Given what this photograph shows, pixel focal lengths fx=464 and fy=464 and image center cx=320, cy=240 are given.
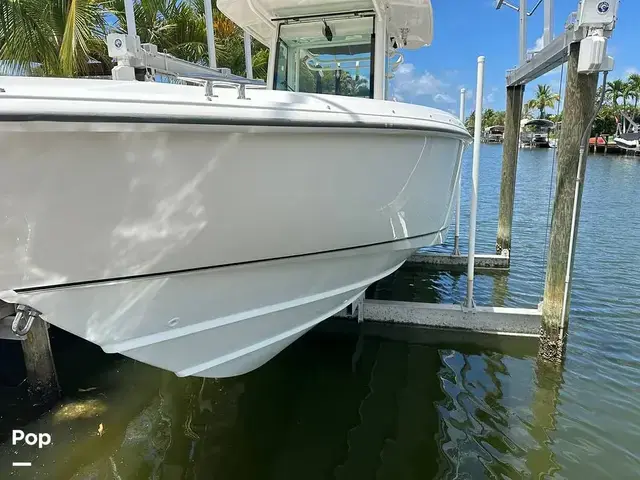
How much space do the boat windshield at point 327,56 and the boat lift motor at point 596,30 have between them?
1.81 metres

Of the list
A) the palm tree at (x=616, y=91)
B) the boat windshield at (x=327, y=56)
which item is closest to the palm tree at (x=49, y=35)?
the boat windshield at (x=327, y=56)

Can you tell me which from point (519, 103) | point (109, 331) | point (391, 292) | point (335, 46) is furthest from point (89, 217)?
point (519, 103)

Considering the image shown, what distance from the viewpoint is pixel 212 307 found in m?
2.71

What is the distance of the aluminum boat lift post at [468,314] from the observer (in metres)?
5.07

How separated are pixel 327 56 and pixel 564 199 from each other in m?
2.61

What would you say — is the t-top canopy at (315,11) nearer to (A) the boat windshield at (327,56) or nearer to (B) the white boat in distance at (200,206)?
(A) the boat windshield at (327,56)

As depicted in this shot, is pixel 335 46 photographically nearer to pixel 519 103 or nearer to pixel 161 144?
pixel 161 144

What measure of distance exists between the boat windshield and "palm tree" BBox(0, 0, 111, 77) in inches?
180

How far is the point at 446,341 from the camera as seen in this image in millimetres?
5164

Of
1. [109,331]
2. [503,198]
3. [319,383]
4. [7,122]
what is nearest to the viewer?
[7,122]

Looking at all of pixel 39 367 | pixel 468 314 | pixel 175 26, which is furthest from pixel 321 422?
pixel 175 26

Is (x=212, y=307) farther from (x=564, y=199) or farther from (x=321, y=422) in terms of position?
(x=564, y=199)

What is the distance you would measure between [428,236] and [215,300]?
1.88 metres

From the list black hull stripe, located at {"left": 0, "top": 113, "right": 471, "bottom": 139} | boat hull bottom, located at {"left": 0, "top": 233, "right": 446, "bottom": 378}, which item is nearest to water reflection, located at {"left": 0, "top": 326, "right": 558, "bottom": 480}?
boat hull bottom, located at {"left": 0, "top": 233, "right": 446, "bottom": 378}
